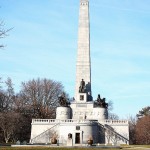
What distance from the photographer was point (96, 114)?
60656 millimetres

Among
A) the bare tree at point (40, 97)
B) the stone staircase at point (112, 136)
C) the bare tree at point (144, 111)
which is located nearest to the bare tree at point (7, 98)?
the bare tree at point (40, 97)

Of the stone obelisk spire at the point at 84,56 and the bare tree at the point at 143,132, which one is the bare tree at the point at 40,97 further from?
the bare tree at the point at 143,132

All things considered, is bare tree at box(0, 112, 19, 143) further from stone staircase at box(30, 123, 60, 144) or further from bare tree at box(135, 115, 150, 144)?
bare tree at box(135, 115, 150, 144)

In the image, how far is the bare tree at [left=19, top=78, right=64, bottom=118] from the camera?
69438mm

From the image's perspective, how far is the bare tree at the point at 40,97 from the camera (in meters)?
69.4

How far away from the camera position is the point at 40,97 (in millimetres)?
70438

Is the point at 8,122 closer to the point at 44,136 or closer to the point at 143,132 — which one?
the point at 44,136

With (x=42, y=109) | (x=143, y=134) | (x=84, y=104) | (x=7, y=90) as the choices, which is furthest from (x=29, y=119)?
(x=143, y=134)

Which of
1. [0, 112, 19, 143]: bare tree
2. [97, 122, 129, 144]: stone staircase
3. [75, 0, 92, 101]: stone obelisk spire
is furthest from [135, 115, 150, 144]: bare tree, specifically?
[0, 112, 19, 143]: bare tree

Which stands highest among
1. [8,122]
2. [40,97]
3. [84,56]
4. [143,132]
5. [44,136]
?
[84,56]

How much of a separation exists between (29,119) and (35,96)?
4.91m

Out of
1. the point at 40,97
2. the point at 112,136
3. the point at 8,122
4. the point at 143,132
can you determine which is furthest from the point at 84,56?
the point at 143,132

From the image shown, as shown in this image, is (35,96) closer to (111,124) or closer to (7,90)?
(7,90)

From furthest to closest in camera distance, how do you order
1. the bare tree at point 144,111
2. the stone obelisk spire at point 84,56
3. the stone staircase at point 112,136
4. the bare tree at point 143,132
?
1. the bare tree at point 144,111
2. the bare tree at point 143,132
3. the stone obelisk spire at point 84,56
4. the stone staircase at point 112,136
